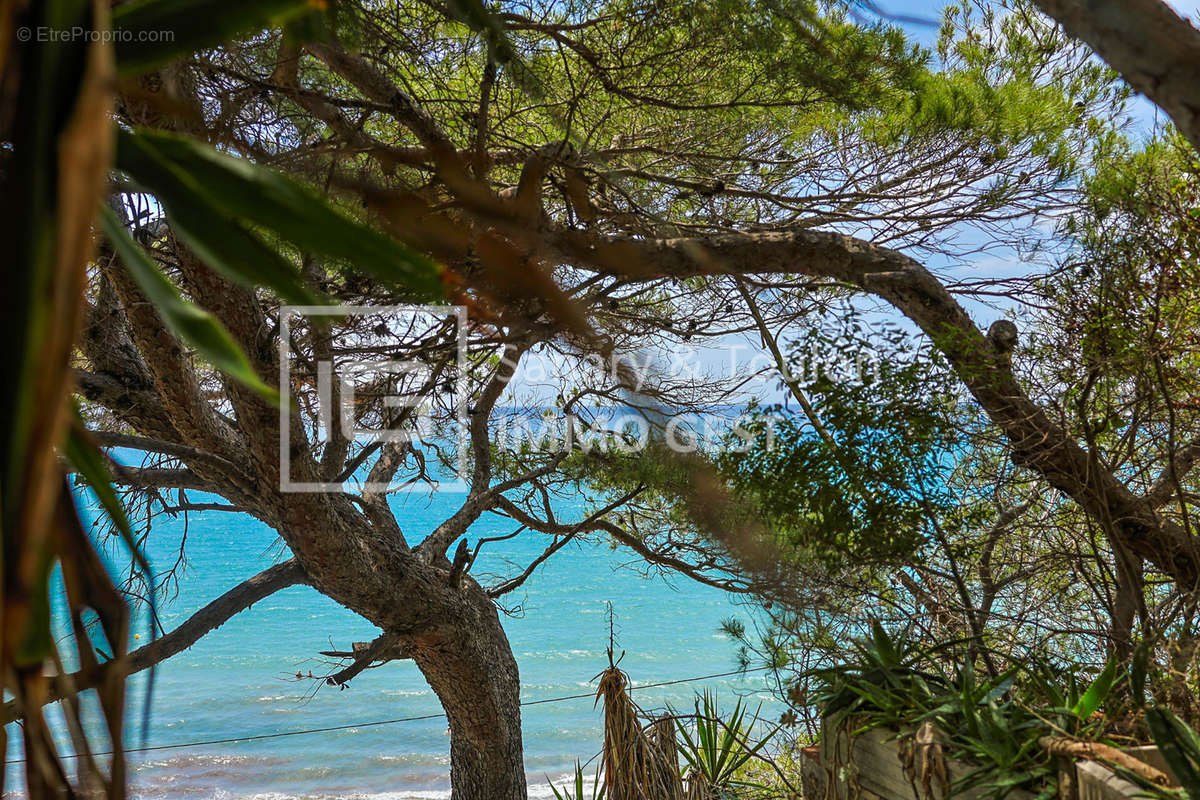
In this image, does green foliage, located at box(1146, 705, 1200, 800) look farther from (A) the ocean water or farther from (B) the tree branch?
(A) the ocean water

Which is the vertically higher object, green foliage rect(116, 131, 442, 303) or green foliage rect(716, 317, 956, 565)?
green foliage rect(716, 317, 956, 565)

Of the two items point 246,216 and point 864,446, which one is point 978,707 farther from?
point 246,216

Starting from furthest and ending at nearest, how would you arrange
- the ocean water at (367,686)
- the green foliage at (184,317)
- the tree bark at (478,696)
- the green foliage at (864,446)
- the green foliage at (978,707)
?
the ocean water at (367,686) → the tree bark at (478,696) → the green foliage at (864,446) → the green foliage at (978,707) → the green foliage at (184,317)

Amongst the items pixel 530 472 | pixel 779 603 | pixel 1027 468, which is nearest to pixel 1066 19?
pixel 1027 468

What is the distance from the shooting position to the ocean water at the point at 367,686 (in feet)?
30.7

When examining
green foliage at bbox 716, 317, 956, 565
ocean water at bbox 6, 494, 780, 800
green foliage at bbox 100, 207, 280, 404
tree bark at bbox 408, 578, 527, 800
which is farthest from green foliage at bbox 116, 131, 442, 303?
ocean water at bbox 6, 494, 780, 800

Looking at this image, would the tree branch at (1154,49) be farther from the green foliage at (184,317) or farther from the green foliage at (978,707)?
the green foliage at (184,317)

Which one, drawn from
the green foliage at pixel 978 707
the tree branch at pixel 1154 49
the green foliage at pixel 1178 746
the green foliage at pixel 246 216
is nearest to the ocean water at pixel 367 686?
the green foliage at pixel 978 707

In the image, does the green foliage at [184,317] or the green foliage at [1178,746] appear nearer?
the green foliage at [184,317]

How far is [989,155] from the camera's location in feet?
12.1

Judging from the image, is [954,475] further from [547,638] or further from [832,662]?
Answer: [547,638]

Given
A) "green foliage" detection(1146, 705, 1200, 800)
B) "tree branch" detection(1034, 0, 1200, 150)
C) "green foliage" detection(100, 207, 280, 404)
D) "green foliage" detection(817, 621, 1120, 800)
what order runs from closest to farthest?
"green foliage" detection(100, 207, 280, 404) → "tree branch" detection(1034, 0, 1200, 150) → "green foliage" detection(1146, 705, 1200, 800) → "green foliage" detection(817, 621, 1120, 800)

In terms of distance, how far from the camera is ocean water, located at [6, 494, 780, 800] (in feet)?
30.7

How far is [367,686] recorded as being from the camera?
12.8 metres
